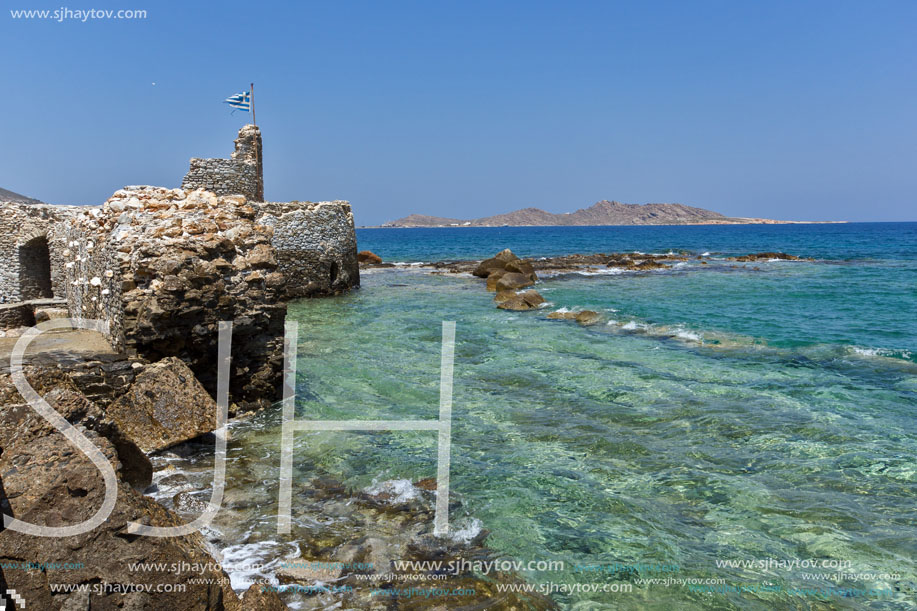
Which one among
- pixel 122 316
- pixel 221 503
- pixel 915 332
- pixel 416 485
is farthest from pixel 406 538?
pixel 915 332

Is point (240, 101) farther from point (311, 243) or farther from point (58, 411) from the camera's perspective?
point (58, 411)

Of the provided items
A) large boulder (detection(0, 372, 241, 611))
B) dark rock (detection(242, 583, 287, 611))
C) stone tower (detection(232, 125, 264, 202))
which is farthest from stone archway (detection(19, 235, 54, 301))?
dark rock (detection(242, 583, 287, 611))

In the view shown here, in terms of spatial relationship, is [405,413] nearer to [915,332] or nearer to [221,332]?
[221,332]

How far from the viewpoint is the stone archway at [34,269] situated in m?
12.3

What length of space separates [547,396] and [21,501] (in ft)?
22.2

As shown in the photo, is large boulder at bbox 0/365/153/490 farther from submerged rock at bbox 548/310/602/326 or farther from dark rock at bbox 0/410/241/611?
submerged rock at bbox 548/310/602/326

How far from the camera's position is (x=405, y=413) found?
772cm

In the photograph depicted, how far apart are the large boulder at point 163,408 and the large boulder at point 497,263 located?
20.8 metres

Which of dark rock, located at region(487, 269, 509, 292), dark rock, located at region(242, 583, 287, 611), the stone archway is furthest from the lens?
dark rock, located at region(487, 269, 509, 292)

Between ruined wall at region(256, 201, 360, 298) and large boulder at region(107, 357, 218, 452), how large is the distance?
12.7 metres

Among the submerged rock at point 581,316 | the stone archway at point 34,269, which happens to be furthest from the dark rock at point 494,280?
the stone archway at point 34,269

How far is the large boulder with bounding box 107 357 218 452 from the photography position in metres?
5.77

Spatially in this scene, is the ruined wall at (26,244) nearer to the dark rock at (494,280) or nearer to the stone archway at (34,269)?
the stone archway at (34,269)

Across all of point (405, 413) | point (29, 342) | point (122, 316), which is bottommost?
point (405, 413)
